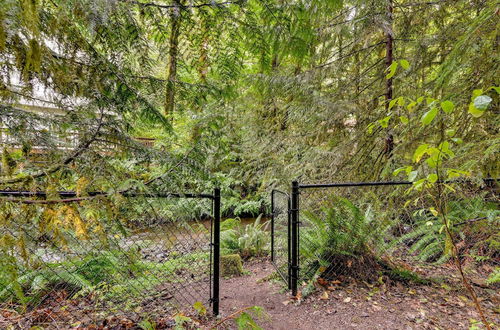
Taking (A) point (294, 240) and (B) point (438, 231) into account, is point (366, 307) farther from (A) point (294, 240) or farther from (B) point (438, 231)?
(B) point (438, 231)

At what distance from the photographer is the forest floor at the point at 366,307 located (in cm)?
228

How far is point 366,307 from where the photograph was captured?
2512 mm

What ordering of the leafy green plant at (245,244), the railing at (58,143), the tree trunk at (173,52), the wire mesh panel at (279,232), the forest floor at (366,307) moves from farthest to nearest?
the leafy green plant at (245,244), the wire mesh panel at (279,232), the forest floor at (366,307), the tree trunk at (173,52), the railing at (58,143)

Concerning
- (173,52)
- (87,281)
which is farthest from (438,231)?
(87,281)

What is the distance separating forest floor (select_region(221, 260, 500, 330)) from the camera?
2.28 m

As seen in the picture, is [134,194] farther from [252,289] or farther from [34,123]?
[252,289]

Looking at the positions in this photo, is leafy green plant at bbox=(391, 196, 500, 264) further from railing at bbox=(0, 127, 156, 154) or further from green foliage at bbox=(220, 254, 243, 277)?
railing at bbox=(0, 127, 156, 154)

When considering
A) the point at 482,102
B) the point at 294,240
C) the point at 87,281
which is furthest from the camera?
the point at 87,281

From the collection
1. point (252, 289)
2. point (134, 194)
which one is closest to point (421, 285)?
point (252, 289)

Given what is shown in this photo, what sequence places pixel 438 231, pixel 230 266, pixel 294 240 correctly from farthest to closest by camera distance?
pixel 230 266 < pixel 438 231 < pixel 294 240

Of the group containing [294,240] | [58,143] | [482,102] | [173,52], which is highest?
[173,52]

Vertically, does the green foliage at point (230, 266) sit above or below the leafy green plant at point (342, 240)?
below

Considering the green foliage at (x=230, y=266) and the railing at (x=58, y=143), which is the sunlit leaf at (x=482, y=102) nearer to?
the railing at (x=58, y=143)

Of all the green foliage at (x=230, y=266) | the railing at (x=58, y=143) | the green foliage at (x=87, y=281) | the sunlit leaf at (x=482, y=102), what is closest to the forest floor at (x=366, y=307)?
the green foliage at (x=230, y=266)
